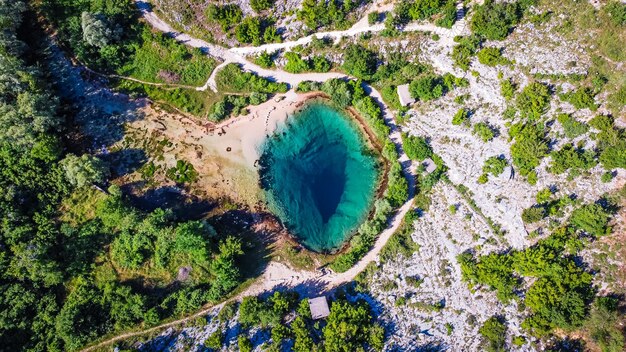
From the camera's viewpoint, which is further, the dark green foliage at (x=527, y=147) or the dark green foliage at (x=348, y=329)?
the dark green foliage at (x=527, y=147)

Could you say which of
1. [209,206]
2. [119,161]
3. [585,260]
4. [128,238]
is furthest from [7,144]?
→ [585,260]

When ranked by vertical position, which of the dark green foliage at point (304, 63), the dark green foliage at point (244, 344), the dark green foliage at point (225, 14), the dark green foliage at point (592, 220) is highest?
the dark green foliage at point (225, 14)

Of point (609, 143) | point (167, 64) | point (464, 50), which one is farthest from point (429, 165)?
point (167, 64)

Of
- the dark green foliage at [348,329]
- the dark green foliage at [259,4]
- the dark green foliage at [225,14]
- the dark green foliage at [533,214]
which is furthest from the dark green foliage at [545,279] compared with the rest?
the dark green foliage at [225,14]

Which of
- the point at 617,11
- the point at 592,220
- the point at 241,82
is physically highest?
the point at 617,11

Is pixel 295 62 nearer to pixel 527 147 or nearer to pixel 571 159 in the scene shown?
pixel 527 147

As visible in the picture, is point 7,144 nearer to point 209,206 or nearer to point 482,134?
point 209,206

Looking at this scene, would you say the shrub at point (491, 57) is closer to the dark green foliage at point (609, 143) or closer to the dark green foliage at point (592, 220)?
the dark green foliage at point (609, 143)
